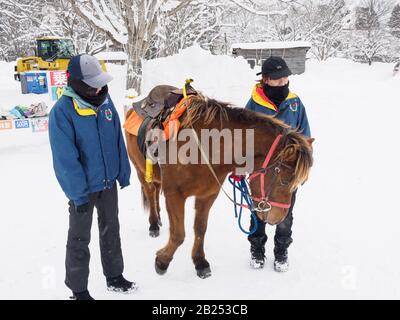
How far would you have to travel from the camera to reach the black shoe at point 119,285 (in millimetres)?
2730

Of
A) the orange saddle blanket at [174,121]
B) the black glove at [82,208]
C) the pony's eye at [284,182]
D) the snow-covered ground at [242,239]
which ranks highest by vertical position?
the orange saddle blanket at [174,121]

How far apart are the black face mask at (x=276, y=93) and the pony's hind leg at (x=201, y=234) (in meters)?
0.94

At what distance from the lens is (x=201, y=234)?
9.93ft

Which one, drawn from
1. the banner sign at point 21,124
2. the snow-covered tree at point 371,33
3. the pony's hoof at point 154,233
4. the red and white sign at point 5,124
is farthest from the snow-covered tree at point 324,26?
the pony's hoof at point 154,233

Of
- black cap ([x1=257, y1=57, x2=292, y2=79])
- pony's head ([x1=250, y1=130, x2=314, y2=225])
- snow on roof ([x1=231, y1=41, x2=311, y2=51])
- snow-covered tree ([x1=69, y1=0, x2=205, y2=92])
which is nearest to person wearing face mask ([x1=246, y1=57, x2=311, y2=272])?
black cap ([x1=257, y1=57, x2=292, y2=79])

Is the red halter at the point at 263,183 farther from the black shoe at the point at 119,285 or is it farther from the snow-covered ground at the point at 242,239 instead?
the black shoe at the point at 119,285

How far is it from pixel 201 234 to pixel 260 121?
1130mm

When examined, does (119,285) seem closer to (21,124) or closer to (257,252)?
(257,252)

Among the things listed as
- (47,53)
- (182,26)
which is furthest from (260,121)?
(182,26)

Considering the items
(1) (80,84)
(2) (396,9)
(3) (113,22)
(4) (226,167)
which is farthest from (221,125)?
(2) (396,9)

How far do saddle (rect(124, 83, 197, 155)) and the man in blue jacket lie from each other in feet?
1.57

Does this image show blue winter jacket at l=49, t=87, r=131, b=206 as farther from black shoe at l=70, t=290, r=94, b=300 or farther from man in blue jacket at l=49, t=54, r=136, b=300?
black shoe at l=70, t=290, r=94, b=300

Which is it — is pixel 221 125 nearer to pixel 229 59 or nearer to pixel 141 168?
pixel 141 168

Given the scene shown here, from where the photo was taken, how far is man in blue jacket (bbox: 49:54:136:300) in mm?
2209
